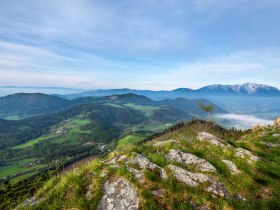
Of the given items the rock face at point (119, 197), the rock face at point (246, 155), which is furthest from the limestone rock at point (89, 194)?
the rock face at point (246, 155)

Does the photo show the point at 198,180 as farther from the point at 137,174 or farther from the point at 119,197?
the point at 119,197

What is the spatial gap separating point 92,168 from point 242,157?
38.2 feet

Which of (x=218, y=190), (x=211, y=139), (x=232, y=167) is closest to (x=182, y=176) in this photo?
(x=218, y=190)

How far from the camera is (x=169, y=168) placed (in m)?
12.7

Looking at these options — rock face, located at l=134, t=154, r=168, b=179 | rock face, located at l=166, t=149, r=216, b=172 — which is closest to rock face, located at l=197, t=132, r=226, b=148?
rock face, located at l=166, t=149, r=216, b=172

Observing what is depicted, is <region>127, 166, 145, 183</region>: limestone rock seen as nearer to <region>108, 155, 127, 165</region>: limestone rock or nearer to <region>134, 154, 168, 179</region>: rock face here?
<region>134, 154, 168, 179</region>: rock face

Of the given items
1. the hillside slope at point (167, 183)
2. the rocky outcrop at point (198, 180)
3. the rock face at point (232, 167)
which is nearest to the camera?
the hillside slope at point (167, 183)

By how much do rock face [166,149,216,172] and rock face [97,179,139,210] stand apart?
5021mm

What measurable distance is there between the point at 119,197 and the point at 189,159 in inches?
259

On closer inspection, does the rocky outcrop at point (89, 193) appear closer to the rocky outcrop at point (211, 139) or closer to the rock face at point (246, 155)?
the rock face at point (246, 155)

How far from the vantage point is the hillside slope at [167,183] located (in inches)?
398

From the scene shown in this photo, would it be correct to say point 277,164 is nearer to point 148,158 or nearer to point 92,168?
point 148,158

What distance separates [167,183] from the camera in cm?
1114

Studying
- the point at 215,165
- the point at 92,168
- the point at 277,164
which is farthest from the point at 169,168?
the point at 277,164
